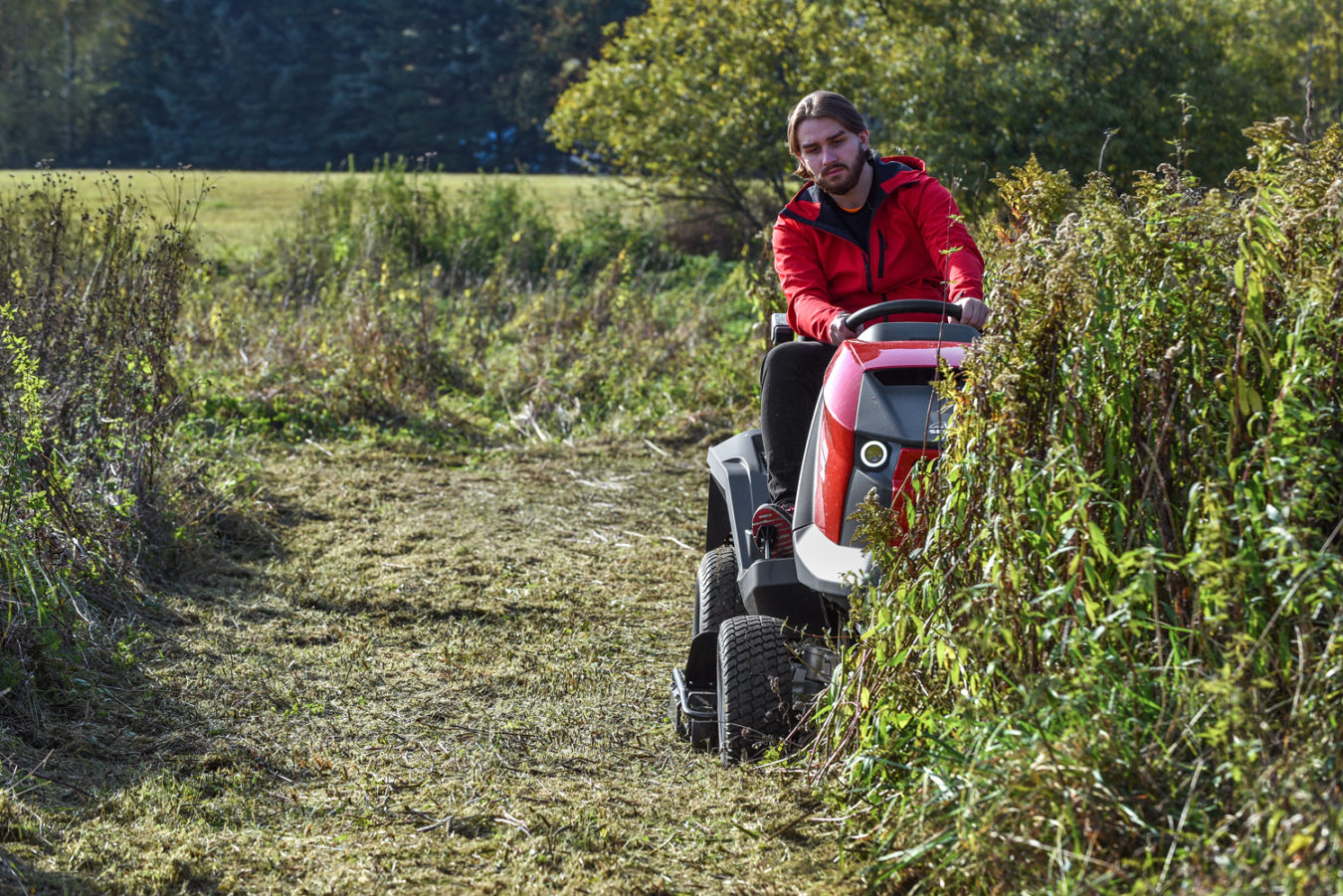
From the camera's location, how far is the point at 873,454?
310cm

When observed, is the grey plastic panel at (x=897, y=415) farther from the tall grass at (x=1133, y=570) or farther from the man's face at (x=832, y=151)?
the man's face at (x=832, y=151)

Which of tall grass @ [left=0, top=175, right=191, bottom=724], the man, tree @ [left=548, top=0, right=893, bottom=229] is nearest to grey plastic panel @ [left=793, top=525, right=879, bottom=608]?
the man

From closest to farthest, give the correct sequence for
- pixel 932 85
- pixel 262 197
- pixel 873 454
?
pixel 873 454, pixel 932 85, pixel 262 197

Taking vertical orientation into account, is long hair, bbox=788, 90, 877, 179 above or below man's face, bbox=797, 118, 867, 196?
above

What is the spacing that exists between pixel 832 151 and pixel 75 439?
3.42 meters

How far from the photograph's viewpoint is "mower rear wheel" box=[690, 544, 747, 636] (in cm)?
392

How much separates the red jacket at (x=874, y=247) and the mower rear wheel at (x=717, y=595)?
0.78 m

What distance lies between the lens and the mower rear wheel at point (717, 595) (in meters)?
3.92

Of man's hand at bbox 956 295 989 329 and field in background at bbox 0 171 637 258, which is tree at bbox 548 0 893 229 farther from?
man's hand at bbox 956 295 989 329

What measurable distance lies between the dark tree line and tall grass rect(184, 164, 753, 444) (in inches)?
1142

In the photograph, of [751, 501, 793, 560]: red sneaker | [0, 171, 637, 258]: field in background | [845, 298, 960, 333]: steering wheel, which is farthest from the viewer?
[0, 171, 637, 258]: field in background

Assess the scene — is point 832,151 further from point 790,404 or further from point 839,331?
point 790,404

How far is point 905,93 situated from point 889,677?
12.5 metres

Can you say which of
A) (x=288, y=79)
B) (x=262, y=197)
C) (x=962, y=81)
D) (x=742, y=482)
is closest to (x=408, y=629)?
(x=742, y=482)
